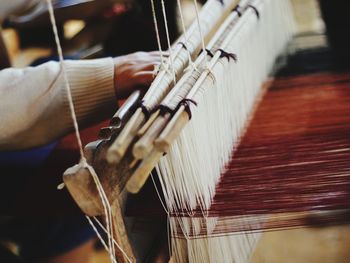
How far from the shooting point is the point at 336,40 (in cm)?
168

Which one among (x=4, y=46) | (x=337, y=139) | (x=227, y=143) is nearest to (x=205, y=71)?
(x=227, y=143)

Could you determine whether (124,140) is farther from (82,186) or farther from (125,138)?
(82,186)

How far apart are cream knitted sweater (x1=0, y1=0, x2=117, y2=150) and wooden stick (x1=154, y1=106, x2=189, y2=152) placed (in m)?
0.36

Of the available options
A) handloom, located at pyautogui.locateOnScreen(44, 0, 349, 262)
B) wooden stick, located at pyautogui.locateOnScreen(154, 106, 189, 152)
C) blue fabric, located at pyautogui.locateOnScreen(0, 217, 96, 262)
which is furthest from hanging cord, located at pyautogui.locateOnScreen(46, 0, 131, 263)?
blue fabric, located at pyautogui.locateOnScreen(0, 217, 96, 262)

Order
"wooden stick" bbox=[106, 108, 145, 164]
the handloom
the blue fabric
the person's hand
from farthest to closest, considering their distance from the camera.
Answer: the blue fabric, the person's hand, the handloom, "wooden stick" bbox=[106, 108, 145, 164]

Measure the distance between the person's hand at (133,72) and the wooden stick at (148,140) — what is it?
30 centimetres

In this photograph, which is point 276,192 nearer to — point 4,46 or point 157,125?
point 157,125

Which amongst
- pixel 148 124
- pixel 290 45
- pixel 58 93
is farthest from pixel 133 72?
pixel 290 45

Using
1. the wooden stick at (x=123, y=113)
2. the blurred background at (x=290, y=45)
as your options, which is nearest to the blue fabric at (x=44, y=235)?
the blurred background at (x=290, y=45)

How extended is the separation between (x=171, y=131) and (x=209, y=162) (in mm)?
274

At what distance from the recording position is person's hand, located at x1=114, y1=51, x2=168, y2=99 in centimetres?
109

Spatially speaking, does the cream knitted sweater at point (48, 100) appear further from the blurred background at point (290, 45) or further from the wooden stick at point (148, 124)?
the blurred background at point (290, 45)

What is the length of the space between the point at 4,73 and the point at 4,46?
1.55 feet

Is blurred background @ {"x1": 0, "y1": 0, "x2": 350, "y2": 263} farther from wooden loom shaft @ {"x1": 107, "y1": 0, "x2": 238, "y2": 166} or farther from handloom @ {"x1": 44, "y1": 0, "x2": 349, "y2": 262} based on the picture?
wooden loom shaft @ {"x1": 107, "y1": 0, "x2": 238, "y2": 166}
